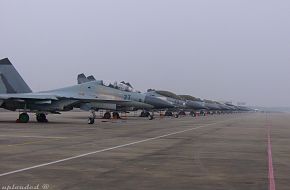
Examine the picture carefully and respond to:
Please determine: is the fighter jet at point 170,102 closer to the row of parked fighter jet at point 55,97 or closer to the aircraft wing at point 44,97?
the row of parked fighter jet at point 55,97

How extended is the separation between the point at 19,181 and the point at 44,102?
808 inches

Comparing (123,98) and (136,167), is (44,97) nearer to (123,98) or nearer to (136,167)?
(123,98)

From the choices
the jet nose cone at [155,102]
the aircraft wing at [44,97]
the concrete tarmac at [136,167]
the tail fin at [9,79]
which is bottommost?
the concrete tarmac at [136,167]

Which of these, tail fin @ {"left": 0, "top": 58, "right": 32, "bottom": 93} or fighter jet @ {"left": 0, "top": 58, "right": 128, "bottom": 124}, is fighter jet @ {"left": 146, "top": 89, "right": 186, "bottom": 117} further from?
tail fin @ {"left": 0, "top": 58, "right": 32, "bottom": 93}

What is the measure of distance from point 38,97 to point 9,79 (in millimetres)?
3475

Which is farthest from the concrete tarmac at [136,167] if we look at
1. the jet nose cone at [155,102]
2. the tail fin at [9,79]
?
the jet nose cone at [155,102]

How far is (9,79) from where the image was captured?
29531mm

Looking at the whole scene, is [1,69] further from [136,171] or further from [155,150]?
[136,171]

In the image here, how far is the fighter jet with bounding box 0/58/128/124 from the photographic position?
27.4 m

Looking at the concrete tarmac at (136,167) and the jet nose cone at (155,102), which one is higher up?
the jet nose cone at (155,102)

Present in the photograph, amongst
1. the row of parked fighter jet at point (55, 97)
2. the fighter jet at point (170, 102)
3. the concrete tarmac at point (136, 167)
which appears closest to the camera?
the concrete tarmac at point (136, 167)

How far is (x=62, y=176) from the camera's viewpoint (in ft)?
26.2

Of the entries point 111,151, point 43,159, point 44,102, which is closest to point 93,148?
point 111,151

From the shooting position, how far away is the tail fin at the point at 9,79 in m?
29.3
